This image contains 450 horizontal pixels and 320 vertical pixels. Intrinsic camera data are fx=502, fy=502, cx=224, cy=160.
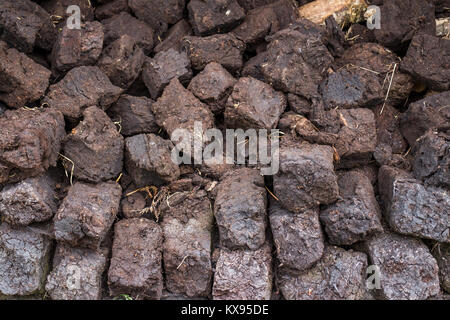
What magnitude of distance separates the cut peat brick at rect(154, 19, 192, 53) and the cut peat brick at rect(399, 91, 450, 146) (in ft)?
6.72

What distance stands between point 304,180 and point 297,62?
1.15m

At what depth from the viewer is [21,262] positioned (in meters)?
3.67

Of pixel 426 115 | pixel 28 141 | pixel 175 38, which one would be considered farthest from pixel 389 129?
pixel 28 141

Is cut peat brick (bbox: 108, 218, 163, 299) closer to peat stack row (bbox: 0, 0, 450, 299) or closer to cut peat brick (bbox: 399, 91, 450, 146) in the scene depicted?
peat stack row (bbox: 0, 0, 450, 299)

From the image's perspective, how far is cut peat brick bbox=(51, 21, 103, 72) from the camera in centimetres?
413

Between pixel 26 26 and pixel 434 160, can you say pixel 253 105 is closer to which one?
pixel 434 160

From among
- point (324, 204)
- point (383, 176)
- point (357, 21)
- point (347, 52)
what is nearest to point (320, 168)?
point (324, 204)

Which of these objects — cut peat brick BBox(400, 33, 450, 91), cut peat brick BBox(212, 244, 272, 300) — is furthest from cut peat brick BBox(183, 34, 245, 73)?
cut peat brick BBox(212, 244, 272, 300)

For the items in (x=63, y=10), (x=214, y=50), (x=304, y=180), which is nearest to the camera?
(x=304, y=180)

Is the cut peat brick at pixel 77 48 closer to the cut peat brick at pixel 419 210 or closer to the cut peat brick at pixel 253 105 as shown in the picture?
the cut peat brick at pixel 253 105

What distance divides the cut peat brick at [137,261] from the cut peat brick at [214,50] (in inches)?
59.4

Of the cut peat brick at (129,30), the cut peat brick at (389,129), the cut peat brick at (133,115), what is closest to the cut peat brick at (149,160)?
the cut peat brick at (133,115)

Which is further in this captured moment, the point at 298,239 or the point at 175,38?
the point at 175,38

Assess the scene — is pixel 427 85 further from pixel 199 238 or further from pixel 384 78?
pixel 199 238
